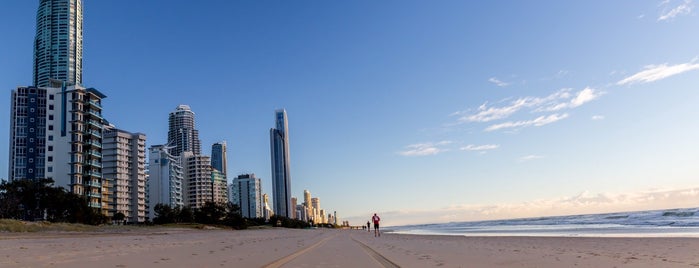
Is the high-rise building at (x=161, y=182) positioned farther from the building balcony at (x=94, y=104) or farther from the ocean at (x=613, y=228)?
the ocean at (x=613, y=228)

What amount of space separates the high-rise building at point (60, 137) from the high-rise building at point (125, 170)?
75.6 feet

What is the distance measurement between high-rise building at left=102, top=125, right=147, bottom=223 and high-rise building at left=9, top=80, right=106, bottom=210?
23044mm

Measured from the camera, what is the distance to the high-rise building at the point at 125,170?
149 meters

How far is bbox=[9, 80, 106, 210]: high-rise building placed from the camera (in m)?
115

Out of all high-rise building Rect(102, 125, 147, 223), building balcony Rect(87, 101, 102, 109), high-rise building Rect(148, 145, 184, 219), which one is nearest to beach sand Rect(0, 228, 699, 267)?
building balcony Rect(87, 101, 102, 109)

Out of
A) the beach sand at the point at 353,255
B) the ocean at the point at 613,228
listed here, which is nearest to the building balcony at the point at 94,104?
the ocean at the point at 613,228

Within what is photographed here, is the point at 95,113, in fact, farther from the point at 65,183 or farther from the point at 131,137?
the point at 131,137

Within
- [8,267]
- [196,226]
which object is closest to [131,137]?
[196,226]

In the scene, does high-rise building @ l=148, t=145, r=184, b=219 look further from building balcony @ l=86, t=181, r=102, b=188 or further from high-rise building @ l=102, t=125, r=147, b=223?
building balcony @ l=86, t=181, r=102, b=188

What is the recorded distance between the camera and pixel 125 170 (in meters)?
154

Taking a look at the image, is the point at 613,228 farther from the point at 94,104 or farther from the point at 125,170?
the point at 125,170

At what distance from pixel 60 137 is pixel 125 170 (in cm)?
3920

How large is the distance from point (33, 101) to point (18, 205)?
2015 inches

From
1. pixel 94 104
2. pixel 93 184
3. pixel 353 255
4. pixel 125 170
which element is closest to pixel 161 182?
pixel 125 170
